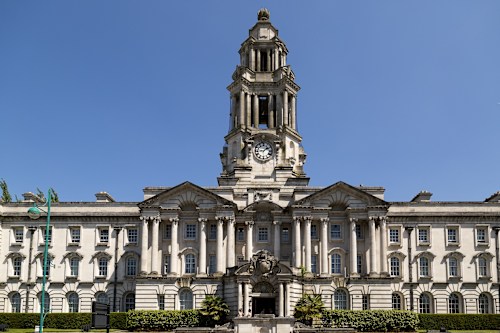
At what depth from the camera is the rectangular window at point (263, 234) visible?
220 ft

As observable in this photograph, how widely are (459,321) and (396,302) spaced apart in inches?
262

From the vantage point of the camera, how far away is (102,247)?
67.9 meters

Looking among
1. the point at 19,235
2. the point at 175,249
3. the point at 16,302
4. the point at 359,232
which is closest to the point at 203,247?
the point at 175,249

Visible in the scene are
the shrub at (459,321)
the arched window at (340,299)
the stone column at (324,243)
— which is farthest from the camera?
the stone column at (324,243)

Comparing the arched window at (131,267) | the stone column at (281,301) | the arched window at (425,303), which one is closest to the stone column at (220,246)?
the stone column at (281,301)

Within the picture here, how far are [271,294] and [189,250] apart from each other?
11198 mm

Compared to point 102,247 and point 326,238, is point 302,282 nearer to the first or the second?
point 326,238

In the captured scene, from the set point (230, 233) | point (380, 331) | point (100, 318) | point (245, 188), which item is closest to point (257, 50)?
point (245, 188)

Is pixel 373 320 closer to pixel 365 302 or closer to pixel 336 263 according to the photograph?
pixel 365 302

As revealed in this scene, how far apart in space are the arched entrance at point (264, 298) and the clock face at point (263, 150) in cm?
1763

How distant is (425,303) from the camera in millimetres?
66438

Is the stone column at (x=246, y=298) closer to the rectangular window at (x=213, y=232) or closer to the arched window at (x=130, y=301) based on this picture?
the rectangular window at (x=213, y=232)

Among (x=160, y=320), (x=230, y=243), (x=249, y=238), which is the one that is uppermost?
(x=249, y=238)

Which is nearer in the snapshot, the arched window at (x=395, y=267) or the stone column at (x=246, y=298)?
the stone column at (x=246, y=298)
